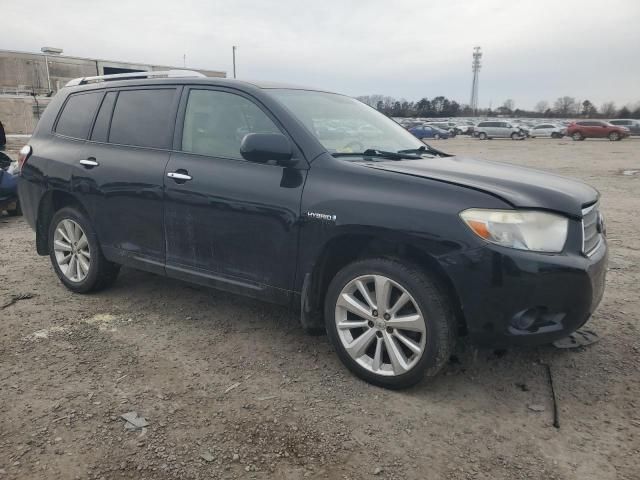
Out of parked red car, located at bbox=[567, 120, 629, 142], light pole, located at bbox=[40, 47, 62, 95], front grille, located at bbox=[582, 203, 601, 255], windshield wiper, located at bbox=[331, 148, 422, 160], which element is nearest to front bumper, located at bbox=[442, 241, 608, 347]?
front grille, located at bbox=[582, 203, 601, 255]

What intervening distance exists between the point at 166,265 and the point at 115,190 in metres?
0.77

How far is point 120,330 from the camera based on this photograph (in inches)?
155

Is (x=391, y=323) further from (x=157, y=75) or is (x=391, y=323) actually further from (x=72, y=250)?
(x=72, y=250)

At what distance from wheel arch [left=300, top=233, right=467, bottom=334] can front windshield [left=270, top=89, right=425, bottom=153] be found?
0.64 metres

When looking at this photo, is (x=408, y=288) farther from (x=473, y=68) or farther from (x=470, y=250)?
(x=473, y=68)

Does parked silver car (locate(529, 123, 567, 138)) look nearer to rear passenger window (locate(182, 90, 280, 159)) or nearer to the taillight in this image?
the taillight

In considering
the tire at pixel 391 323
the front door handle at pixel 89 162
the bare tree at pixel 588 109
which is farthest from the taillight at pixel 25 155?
the bare tree at pixel 588 109

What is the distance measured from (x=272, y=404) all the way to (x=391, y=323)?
81 cm

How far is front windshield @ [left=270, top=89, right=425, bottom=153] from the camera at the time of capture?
11.6ft

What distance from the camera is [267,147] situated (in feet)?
10.5

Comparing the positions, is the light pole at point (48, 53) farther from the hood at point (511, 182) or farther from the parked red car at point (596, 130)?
the hood at point (511, 182)

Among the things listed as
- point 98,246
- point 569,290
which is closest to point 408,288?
point 569,290

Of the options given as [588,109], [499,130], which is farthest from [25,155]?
[588,109]

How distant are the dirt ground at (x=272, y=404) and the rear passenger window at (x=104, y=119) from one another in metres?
1.45
